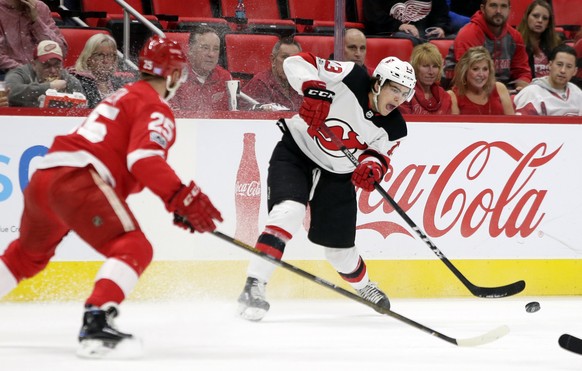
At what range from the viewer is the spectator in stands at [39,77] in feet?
15.3

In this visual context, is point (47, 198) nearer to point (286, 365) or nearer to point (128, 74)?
point (286, 365)

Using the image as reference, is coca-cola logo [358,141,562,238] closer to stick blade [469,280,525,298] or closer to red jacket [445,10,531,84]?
stick blade [469,280,525,298]

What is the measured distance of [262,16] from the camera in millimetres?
5418

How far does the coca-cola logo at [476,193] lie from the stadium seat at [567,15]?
143cm

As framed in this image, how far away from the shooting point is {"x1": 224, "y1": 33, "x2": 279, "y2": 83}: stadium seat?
5.08 m

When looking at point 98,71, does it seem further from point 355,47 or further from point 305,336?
point 305,336

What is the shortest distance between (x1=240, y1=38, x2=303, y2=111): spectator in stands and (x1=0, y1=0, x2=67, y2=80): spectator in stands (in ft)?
3.29

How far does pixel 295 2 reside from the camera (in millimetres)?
5750

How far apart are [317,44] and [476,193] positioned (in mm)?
1178

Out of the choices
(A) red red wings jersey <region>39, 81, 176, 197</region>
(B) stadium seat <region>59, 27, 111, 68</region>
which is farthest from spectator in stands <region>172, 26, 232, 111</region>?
(A) red red wings jersey <region>39, 81, 176, 197</region>

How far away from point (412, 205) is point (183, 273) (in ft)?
4.12

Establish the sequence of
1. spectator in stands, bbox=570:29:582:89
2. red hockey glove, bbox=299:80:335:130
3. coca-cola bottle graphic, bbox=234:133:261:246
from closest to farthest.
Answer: red hockey glove, bbox=299:80:335:130 < coca-cola bottle graphic, bbox=234:133:261:246 < spectator in stands, bbox=570:29:582:89

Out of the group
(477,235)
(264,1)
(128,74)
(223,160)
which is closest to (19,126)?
(128,74)

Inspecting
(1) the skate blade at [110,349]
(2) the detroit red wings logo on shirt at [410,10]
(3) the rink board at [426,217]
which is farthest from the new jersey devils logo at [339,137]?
(2) the detroit red wings logo on shirt at [410,10]
